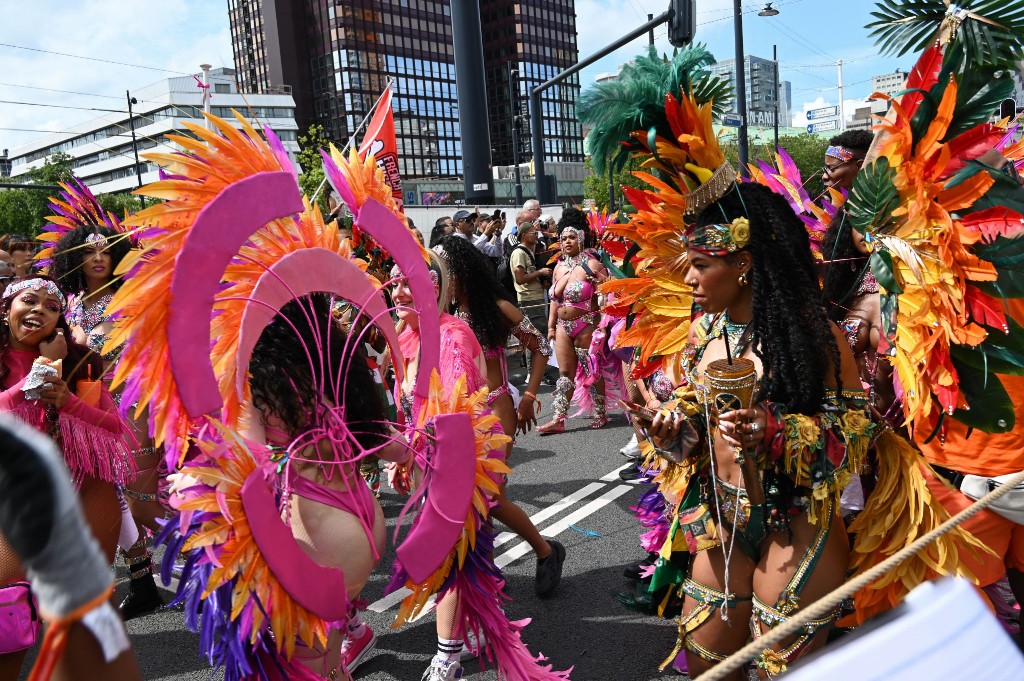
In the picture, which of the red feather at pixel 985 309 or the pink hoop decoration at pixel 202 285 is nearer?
the pink hoop decoration at pixel 202 285

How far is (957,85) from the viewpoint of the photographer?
7.30ft

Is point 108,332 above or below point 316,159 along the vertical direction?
below

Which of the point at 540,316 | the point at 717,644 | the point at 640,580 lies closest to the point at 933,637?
the point at 717,644

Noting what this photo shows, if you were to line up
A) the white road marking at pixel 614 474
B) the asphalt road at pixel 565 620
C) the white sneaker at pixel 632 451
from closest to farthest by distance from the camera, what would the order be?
the asphalt road at pixel 565 620 < the white road marking at pixel 614 474 < the white sneaker at pixel 632 451

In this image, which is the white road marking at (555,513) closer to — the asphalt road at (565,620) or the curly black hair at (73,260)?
the asphalt road at (565,620)

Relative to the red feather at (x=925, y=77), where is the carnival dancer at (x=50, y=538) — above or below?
below

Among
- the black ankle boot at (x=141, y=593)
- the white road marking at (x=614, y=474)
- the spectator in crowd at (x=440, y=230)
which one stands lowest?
the white road marking at (x=614, y=474)

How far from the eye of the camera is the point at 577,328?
274 inches

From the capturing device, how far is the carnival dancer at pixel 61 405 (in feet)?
9.40

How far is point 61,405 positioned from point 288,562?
1642 millimetres

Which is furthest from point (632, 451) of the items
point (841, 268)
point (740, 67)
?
point (740, 67)

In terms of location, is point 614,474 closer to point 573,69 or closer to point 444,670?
point 444,670

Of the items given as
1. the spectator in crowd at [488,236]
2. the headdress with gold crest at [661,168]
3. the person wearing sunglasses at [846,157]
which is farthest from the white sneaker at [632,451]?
the spectator in crowd at [488,236]

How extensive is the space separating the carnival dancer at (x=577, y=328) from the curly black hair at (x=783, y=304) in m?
4.34
